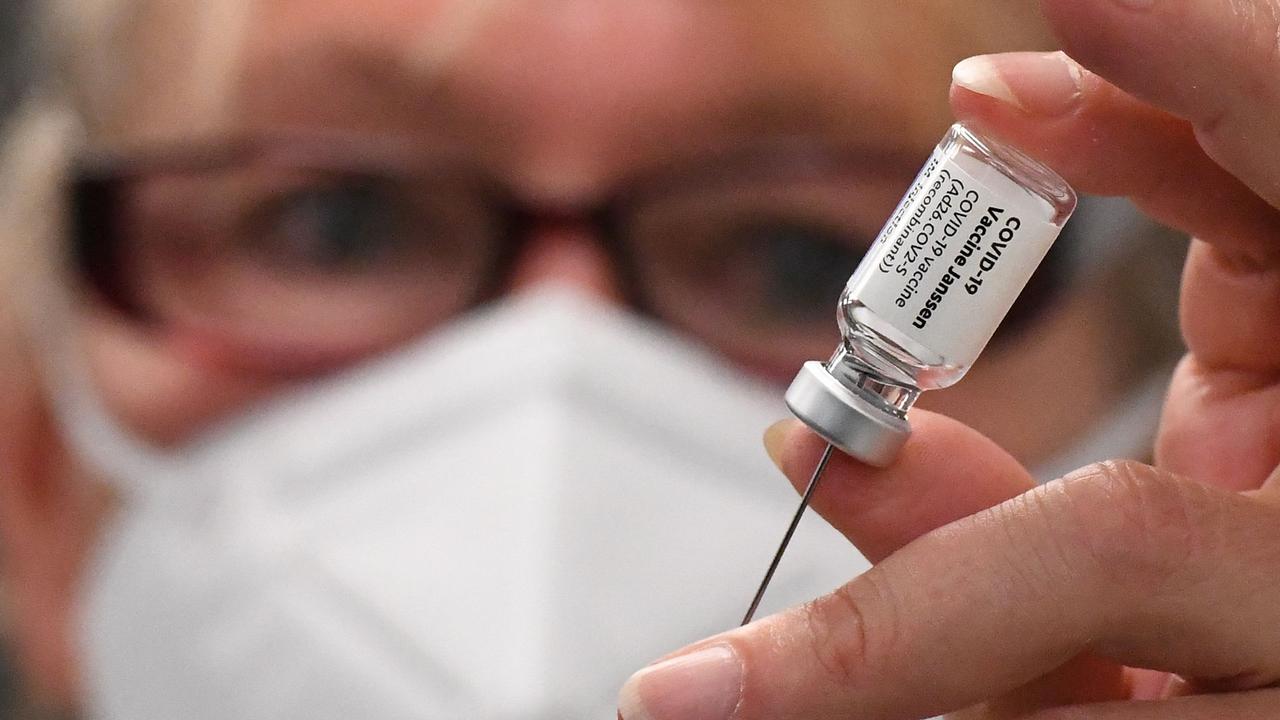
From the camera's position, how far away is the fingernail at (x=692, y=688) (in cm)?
54

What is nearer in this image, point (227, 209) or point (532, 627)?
point (532, 627)

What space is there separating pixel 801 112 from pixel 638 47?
0.61 feet

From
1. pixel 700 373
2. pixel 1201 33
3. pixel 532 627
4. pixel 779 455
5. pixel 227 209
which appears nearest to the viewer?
pixel 1201 33

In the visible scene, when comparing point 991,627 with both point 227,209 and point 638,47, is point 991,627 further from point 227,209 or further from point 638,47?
point 227,209

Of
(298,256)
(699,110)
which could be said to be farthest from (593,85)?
(298,256)

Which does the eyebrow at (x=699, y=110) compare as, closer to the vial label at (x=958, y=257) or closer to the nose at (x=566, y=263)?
the nose at (x=566, y=263)

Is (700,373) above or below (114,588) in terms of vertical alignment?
above

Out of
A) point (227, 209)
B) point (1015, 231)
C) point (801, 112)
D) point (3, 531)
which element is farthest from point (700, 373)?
point (3, 531)

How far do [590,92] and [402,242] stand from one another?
0.27 meters

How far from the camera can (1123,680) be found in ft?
2.25

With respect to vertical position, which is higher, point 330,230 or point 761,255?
point 761,255

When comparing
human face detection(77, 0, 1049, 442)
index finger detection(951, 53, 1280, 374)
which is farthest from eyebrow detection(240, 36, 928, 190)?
index finger detection(951, 53, 1280, 374)

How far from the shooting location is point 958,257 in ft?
1.80

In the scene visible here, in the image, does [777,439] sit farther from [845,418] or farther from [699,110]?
[699,110]
